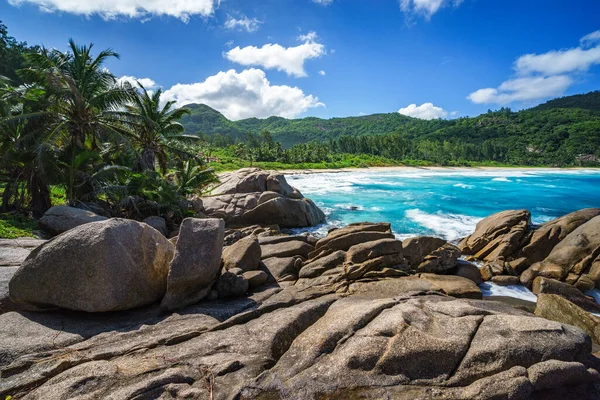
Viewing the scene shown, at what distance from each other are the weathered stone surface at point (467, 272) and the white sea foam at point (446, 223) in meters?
8.30

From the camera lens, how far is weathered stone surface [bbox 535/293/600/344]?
8102 millimetres

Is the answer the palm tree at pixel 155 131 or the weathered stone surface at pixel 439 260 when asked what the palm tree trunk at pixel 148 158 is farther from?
the weathered stone surface at pixel 439 260

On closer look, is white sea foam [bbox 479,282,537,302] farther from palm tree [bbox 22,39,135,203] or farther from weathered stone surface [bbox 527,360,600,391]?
palm tree [bbox 22,39,135,203]

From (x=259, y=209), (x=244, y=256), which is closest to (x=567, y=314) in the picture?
(x=244, y=256)

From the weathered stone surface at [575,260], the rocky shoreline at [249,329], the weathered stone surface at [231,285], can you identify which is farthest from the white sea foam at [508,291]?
the weathered stone surface at [231,285]

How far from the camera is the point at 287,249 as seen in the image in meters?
12.4

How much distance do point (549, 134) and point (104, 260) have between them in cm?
20436

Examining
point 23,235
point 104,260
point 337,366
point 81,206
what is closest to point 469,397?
point 337,366

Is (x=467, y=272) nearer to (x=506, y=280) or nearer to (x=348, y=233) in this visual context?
(x=506, y=280)

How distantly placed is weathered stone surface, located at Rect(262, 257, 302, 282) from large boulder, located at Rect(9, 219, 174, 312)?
4.47 m

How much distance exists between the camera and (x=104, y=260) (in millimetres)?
6734

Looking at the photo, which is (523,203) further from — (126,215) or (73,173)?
(73,173)

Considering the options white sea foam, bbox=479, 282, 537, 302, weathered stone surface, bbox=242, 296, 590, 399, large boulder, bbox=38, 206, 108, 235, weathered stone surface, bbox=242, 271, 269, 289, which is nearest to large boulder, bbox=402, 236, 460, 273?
white sea foam, bbox=479, 282, 537, 302

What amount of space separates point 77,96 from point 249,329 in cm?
1793
